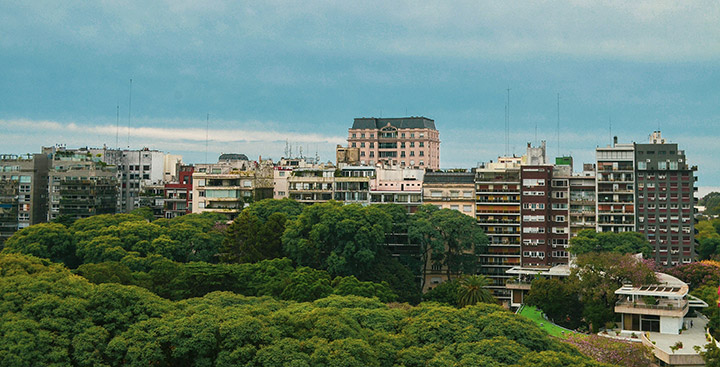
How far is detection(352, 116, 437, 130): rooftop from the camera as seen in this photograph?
177 meters

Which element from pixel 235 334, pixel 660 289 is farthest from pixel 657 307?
pixel 235 334

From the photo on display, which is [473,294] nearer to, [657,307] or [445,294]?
[445,294]

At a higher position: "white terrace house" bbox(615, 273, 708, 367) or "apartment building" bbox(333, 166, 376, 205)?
"apartment building" bbox(333, 166, 376, 205)

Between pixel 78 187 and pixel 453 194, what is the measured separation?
226 ft

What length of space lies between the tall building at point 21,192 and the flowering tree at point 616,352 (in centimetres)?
11072

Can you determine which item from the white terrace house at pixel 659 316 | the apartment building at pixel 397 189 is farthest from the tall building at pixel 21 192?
the white terrace house at pixel 659 316

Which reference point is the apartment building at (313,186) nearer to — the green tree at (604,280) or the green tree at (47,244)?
the green tree at (47,244)

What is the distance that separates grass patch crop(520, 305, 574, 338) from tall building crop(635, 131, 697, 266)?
111 feet

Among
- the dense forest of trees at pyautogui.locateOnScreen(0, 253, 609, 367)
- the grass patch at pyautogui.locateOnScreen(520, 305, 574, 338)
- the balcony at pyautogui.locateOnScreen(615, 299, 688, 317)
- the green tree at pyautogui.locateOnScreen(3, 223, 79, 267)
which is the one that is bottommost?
the grass patch at pyautogui.locateOnScreen(520, 305, 574, 338)

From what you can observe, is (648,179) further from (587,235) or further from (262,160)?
(262,160)

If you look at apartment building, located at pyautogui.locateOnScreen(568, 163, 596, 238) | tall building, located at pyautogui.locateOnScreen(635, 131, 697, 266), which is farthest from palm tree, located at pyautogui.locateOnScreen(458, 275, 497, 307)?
Result: tall building, located at pyautogui.locateOnScreen(635, 131, 697, 266)

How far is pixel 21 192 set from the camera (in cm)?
13975

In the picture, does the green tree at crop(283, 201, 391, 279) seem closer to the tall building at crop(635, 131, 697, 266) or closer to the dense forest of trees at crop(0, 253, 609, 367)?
the dense forest of trees at crop(0, 253, 609, 367)

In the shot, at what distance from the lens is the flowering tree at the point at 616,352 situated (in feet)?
184
